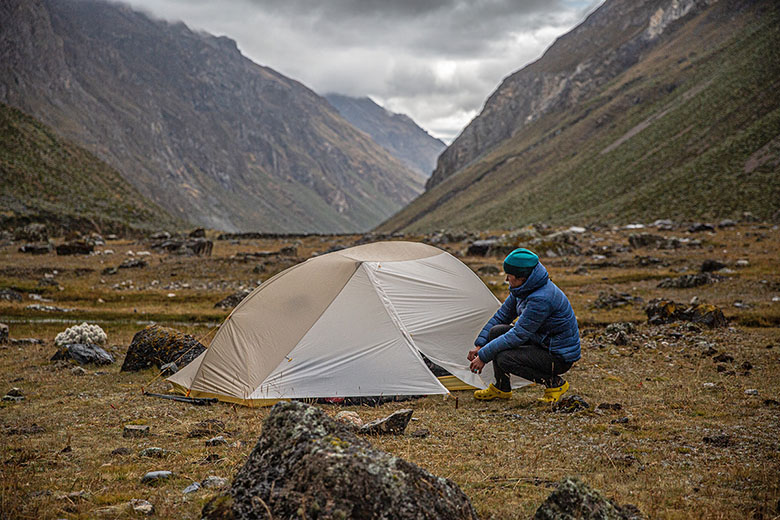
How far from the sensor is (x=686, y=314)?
15375mm

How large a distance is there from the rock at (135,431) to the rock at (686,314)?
45.1 ft

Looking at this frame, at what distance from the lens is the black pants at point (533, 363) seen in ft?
28.9

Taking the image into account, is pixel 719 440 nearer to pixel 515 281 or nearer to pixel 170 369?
pixel 515 281

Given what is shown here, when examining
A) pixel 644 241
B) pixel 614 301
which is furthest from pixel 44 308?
pixel 644 241

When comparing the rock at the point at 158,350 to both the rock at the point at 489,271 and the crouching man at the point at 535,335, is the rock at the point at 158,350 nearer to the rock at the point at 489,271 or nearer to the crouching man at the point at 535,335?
the crouching man at the point at 535,335

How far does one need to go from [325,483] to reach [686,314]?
14.6 metres

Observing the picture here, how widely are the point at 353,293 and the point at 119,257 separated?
39.1 meters

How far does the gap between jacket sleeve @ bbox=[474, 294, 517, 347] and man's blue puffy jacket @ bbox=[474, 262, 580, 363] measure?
0.49 meters

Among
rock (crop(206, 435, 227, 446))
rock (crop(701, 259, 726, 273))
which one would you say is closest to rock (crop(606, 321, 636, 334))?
rock (crop(206, 435, 227, 446))

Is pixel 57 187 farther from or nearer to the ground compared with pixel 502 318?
farther from the ground

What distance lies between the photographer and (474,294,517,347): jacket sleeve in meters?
9.50

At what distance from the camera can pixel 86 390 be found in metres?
10.9

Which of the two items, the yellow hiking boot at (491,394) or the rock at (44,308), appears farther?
the rock at (44,308)

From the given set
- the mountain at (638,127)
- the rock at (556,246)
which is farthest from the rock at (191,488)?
the mountain at (638,127)
